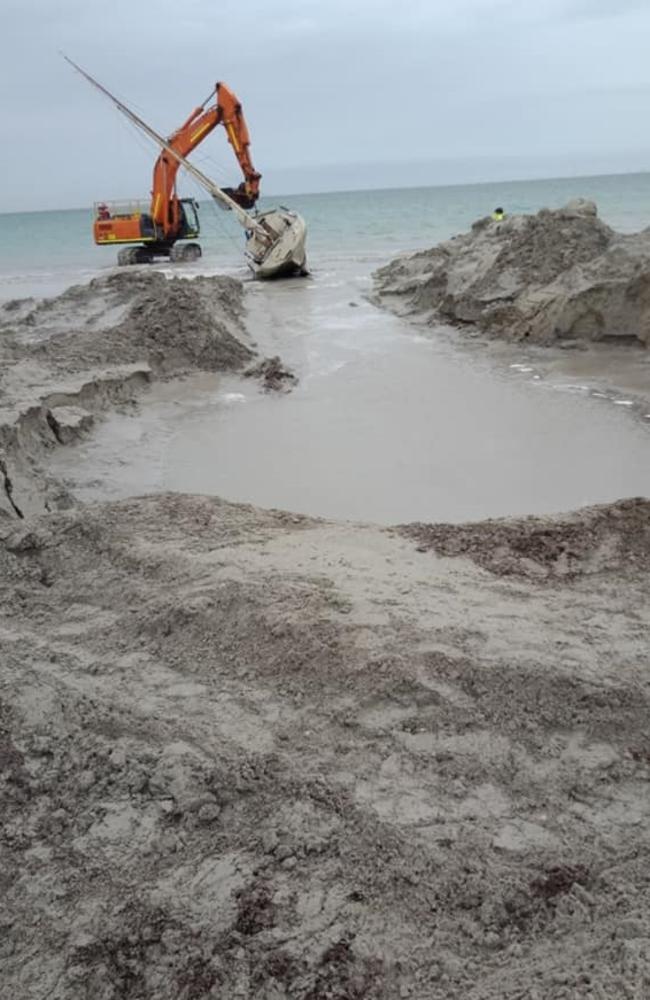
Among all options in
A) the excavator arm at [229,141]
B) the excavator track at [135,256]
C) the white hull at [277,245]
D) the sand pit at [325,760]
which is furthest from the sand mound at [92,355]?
the excavator track at [135,256]

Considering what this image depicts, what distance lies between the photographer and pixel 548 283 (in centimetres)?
1048

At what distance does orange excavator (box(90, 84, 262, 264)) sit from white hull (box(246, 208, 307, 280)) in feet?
4.75

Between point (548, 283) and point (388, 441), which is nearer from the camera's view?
point (388, 441)

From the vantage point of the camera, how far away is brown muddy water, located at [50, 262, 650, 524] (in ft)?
16.8

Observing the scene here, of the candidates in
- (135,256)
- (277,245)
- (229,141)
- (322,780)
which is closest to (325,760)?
(322,780)

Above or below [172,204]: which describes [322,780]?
below

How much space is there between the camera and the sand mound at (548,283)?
917cm

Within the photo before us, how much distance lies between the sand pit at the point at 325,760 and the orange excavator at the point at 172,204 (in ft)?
49.2

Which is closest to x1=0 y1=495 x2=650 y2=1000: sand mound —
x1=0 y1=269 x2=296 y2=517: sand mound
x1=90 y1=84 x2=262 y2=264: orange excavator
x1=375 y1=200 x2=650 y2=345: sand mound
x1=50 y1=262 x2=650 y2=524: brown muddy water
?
x1=50 y1=262 x2=650 y2=524: brown muddy water

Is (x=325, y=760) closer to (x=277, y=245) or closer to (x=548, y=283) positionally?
(x=548, y=283)

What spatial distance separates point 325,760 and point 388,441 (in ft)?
13.1

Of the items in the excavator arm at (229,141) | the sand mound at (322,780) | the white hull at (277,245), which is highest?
the excavator arm at (229,141)

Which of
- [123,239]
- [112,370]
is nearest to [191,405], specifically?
[112,370]

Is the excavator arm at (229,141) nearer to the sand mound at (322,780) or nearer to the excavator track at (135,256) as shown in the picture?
the excavator track at (135,256)
